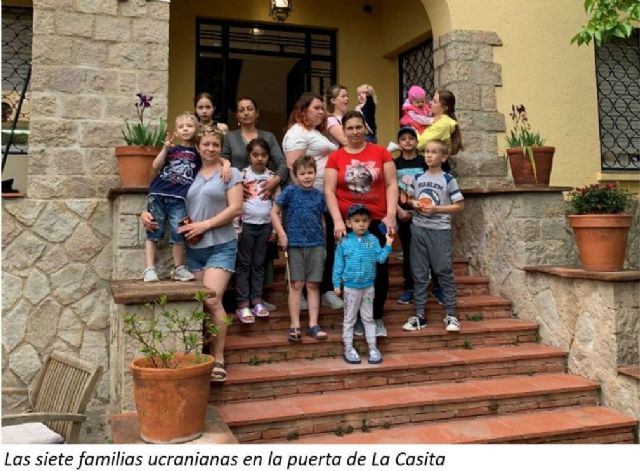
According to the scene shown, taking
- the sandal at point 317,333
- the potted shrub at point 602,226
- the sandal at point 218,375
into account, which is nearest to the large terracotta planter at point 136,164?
the sandal at point 218,375

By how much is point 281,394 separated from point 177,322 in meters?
1.00

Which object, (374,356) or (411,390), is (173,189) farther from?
(411,390)

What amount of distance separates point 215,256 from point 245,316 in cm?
66

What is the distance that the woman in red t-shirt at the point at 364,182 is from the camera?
13.8ft

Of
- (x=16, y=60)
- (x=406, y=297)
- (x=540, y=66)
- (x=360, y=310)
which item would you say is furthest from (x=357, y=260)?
(x=16, y=60)

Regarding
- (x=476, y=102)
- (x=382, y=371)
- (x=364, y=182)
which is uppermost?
(x=476, y=102)

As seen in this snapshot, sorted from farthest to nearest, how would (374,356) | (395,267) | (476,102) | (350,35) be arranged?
(350,35)
(476,102)
(395,267)
(374,356)

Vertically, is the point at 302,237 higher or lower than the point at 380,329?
higher

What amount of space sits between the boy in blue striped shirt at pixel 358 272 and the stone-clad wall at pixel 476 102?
7.06 ft

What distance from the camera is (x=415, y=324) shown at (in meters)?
4.50

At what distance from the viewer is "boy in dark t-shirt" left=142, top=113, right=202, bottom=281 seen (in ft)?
12.6

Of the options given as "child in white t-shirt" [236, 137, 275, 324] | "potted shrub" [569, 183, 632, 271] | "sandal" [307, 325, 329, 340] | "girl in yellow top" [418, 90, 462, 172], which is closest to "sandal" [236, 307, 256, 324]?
"child in white t-shirt" [236, 137, 275, 324]

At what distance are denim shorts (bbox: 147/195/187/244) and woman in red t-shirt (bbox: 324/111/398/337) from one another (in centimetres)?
109
